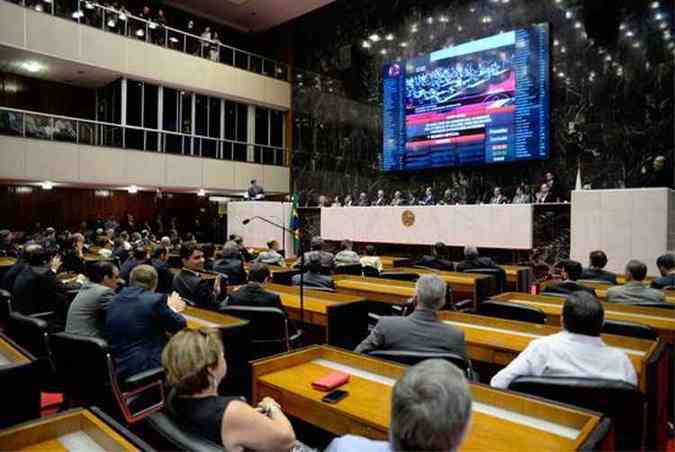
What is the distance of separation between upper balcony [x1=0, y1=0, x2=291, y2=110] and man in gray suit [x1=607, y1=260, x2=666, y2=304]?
38.7 feet

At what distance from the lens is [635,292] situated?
13.0 feet

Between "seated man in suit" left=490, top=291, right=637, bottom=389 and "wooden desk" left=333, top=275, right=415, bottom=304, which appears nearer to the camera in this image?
"seated man in suit" left=490, top=291, right=637, bottom=389

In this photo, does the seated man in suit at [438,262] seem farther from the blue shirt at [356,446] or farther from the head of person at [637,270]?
the blue shirt at [356,446]

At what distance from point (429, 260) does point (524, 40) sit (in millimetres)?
5689

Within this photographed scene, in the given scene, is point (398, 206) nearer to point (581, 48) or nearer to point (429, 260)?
point (429, 260)

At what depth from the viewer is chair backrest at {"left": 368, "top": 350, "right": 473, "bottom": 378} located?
2.39 m

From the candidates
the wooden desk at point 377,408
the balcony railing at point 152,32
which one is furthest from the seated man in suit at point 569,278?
the balcony railing at point 152,32

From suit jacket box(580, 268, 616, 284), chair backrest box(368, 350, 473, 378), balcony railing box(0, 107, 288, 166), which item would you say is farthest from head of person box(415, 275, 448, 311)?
balcony railing box(0, 107, 288, 166)

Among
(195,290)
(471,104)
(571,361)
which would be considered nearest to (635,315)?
(571,361)

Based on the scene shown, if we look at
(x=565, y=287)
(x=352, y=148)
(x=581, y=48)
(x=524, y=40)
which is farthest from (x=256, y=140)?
(x=565, y=287)

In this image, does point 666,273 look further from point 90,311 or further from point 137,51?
point 137,51

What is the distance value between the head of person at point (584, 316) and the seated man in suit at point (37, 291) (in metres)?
4.34

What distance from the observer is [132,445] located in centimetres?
164

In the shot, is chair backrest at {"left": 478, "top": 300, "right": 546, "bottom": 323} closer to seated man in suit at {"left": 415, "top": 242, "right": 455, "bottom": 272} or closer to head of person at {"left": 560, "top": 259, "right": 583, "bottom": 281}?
head of person at {"left": 560, "top": 259, "right": 583, "bottom": 281}
